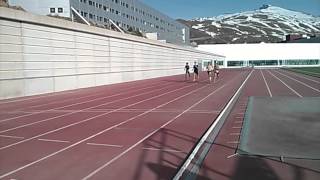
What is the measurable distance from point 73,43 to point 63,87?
3131 millimetres

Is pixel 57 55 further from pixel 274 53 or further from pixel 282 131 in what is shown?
pixel 274 53

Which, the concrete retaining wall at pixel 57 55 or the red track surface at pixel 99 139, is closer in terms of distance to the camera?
the red track surface at pixel 99 139

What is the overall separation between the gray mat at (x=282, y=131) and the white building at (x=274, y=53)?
313 ft

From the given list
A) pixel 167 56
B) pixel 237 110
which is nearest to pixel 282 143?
pixel 237 110

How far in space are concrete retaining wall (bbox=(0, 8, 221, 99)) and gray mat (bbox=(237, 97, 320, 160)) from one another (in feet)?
36.3

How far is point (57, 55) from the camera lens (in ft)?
76.0

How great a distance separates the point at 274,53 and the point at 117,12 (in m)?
46.5

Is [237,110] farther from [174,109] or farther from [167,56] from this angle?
[167,56]

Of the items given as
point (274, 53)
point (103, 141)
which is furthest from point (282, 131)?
point (274, 53)

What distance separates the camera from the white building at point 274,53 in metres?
106

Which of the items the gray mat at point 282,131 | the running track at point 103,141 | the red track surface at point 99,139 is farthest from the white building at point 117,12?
the gray mat at point 282,131

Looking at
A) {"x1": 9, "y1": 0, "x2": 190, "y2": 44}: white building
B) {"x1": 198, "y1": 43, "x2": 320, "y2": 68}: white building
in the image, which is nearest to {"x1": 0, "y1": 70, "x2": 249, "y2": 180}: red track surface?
{"x1": 9, "y1": 0, "x2": 190, "y2": 44}: white building

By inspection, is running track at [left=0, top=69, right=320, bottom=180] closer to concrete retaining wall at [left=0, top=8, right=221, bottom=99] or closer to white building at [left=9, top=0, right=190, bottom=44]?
concrete retaining wall at [left=0, top=8, right=221, bottom=99]

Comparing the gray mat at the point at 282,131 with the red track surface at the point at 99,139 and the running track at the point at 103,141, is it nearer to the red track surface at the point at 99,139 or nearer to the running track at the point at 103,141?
the running track at the point at 103,141
